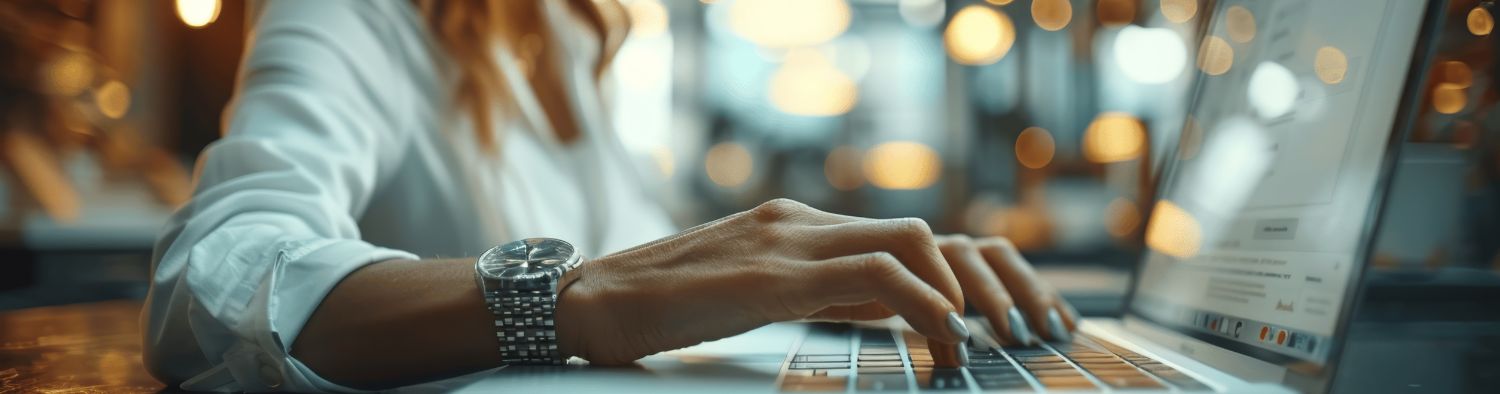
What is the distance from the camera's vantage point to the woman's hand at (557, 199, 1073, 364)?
450 mm

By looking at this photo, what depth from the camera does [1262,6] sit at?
635 mm

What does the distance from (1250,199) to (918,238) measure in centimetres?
25

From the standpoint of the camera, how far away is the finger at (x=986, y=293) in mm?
574

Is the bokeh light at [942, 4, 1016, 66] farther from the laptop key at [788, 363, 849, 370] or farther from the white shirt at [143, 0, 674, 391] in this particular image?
the laptop key at [788, 363, 849, 370]

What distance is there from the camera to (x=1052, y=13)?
644 cm

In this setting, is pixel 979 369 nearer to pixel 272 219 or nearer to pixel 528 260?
pixel 528 260

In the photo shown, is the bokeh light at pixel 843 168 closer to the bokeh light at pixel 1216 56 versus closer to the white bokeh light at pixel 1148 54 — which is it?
the white bokeh light at pixel 1148 54

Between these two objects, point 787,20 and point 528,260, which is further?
point 787,20

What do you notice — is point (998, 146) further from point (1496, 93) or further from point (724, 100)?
point (1496, 93)

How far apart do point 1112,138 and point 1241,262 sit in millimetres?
6550

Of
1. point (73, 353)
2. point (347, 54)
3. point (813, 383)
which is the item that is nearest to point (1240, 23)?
point (813, 383)

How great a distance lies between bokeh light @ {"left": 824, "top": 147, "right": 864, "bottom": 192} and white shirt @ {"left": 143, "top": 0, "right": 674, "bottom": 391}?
5.46 meters

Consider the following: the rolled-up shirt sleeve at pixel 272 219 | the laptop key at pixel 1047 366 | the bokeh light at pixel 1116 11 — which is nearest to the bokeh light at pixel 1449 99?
the laptop key at pixel 1047 366

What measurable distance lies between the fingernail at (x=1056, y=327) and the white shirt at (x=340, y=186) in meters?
0.45
